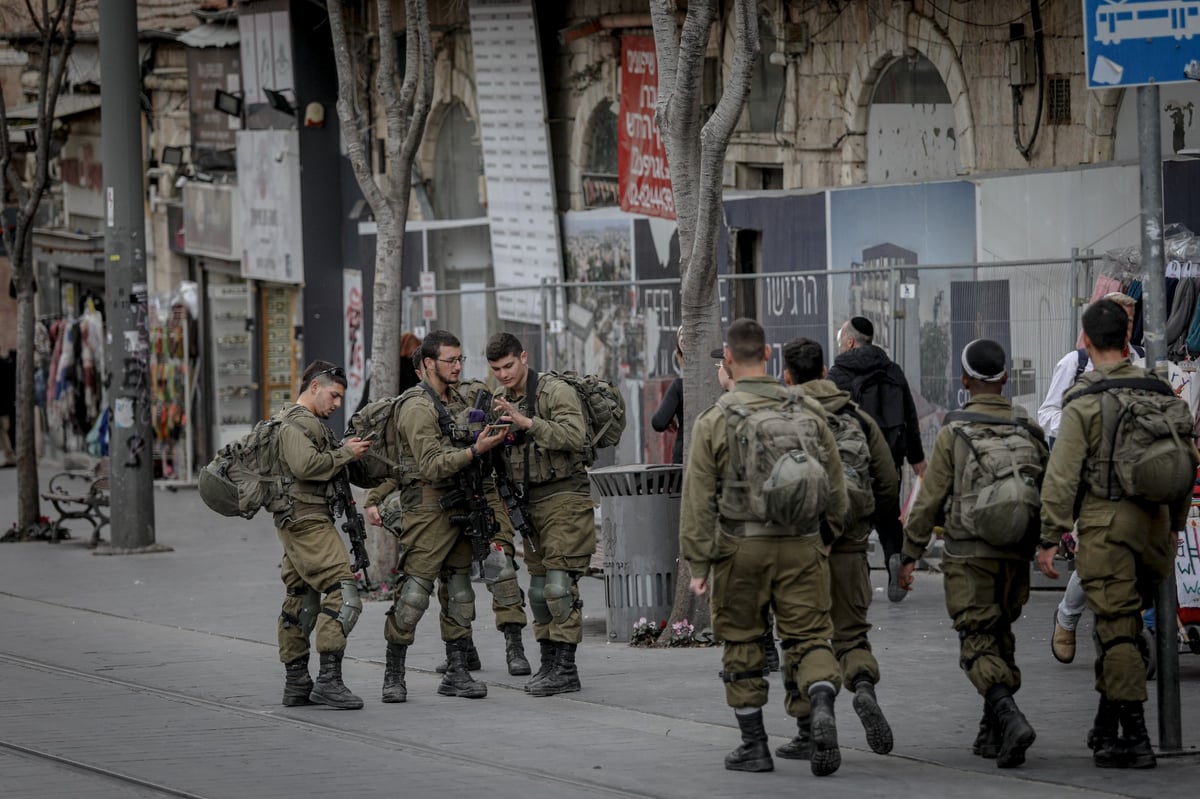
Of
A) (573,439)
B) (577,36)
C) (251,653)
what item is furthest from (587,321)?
(573,439)

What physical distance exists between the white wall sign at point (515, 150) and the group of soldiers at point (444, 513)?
34.0 ft

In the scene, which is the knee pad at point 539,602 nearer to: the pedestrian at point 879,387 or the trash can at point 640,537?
the trash can at point 640,537

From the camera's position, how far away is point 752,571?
7895 mm

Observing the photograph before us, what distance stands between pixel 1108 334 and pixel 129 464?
11.4 meters

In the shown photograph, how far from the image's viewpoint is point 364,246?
24.7m

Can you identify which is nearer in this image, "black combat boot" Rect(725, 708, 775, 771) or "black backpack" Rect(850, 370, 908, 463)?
"black combat boot" Rect(725, 708, 775, 771)

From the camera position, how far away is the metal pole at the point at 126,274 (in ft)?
56.5

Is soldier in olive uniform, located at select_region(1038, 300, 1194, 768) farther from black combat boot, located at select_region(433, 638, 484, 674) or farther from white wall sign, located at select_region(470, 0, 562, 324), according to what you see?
white wall sign, located at select_region(470, 0, 562, 324)

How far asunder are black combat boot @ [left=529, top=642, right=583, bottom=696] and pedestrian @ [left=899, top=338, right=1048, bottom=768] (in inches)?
98.9

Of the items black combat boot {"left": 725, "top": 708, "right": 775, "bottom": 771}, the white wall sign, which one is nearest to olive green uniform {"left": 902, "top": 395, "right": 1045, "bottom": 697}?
black combat boot {"left": 725, "top": 708, "right": 775, "bottom": 771}

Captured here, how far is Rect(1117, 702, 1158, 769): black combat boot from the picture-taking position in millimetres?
7832

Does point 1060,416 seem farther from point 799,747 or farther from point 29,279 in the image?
point 29,279

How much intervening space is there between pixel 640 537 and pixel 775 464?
408 centimetres

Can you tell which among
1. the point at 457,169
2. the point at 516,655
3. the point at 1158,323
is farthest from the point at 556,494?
the point at 457,169
